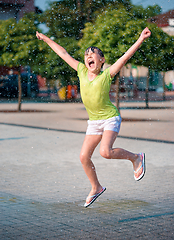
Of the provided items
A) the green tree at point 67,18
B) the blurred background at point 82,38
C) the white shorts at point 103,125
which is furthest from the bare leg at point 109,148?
the green tree at point 67,18

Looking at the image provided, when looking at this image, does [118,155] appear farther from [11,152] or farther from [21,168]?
[11,152]

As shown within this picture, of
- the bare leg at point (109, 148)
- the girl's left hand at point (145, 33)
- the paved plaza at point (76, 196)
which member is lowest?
the paved plaza at point (76, 196)

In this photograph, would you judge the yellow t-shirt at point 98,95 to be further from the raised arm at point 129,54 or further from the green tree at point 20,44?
the green tree at point 20,44

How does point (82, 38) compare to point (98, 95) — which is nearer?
point (98, 95)

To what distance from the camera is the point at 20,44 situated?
70.6ft

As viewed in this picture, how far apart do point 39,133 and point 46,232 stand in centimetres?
942

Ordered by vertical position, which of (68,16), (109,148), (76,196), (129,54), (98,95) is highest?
(68,16)

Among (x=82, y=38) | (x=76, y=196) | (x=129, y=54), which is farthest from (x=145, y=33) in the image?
(x=82, y=38)

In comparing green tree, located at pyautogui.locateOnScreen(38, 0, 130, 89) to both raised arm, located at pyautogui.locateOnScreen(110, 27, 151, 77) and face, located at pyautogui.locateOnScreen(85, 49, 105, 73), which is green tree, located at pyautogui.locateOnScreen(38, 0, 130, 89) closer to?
face, located at pyautogui.locateOnScreen(85, 49, 105, 73)

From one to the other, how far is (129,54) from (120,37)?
11229mm

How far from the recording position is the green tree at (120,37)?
15461 millimetres

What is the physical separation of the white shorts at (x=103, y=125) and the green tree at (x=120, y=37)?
10.7 meters

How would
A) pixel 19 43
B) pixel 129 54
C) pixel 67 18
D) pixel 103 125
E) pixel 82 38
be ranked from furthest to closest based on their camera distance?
pixel 67 18 < pixel 19 43 < pixel 82 38 < pixel 103 125 < pixel 129 54

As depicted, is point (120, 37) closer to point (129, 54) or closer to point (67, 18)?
point (129, 54)
